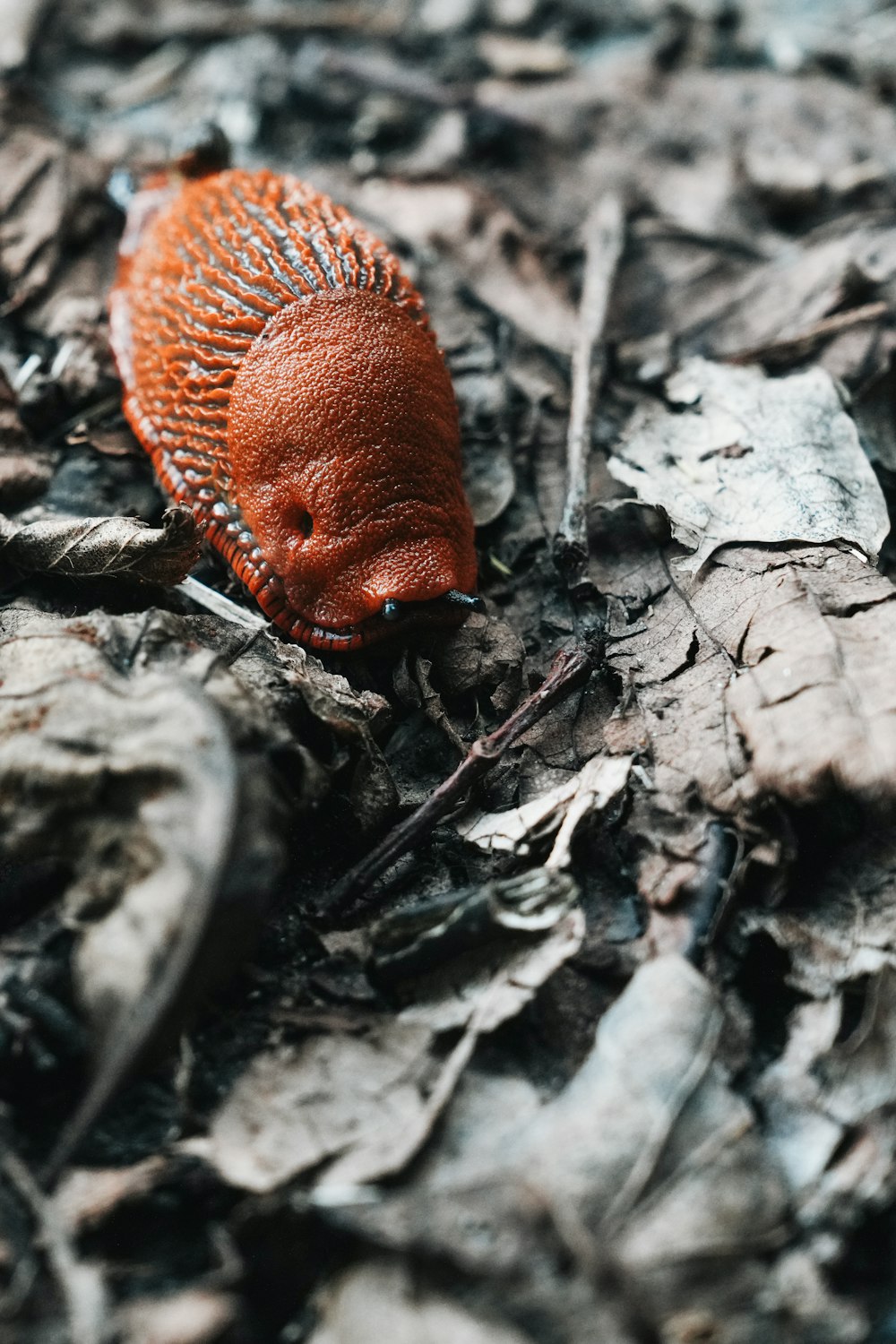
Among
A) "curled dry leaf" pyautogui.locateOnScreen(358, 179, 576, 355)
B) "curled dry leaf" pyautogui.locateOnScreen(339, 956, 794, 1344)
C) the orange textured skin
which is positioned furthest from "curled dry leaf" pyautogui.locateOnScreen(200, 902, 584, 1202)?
"curled dry leaf" pyautogui.locateOnScreen(358, 179, 576, 355)

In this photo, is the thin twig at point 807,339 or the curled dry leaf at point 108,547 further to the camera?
the thin twig at point 807,339

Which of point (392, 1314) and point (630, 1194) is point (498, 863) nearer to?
point (630, 1194)

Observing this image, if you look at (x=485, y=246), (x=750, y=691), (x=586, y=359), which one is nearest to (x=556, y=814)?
(x=750, y=691)

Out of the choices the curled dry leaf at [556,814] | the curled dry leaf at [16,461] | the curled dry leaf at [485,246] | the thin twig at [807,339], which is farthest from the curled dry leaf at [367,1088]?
the curled dry leaf at [485,246]

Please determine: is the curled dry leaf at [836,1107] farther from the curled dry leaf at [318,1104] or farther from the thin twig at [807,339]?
the thin twig at [807,339]

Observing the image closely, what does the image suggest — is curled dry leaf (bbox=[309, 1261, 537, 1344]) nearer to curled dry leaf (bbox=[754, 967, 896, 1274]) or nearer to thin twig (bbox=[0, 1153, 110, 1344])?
thin twig (bbox=[0, 1153, 110, 1344])
